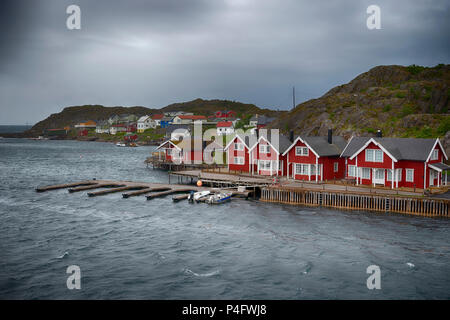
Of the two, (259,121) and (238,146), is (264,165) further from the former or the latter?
(259,121)

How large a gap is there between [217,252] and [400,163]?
27675 mm

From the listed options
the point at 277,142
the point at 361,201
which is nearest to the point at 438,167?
the point at 361,201

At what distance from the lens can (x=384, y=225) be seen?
1581 inches

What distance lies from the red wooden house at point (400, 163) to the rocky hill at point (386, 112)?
80.8ft

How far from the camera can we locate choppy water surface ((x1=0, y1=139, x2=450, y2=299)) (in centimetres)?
2639

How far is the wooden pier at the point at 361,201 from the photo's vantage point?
1690 inches

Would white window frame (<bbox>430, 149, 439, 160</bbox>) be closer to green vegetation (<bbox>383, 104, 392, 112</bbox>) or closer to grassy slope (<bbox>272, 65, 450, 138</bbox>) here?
grassy slope (<bbox>272, 65, 450, 138</bbox>)

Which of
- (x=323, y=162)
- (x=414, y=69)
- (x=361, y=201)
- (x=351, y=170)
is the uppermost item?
(x=414, y=69)

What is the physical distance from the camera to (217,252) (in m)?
33.6

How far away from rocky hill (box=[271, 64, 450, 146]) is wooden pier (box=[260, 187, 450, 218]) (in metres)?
32.8

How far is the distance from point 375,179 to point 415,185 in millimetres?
4648

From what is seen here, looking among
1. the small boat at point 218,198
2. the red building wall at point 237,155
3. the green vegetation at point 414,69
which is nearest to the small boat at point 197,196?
the small boat at point 218,198
